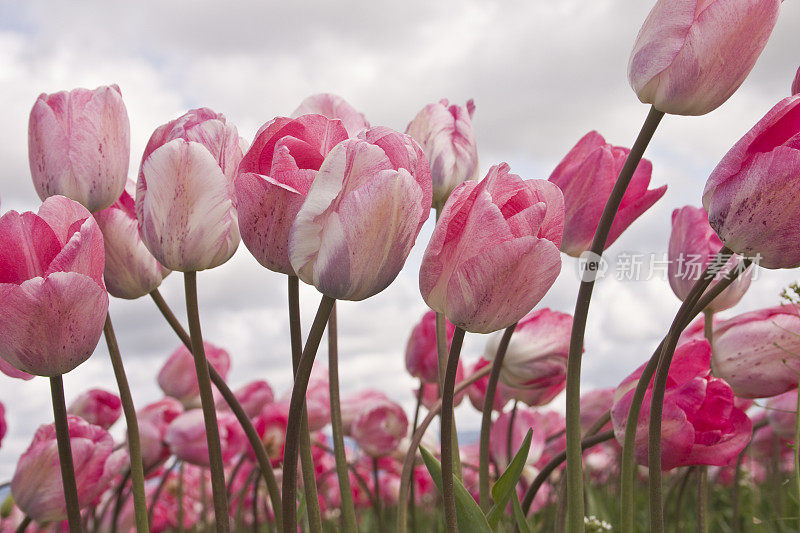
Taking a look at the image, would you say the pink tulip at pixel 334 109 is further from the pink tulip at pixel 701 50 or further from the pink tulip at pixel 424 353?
the pink tulip at pixel 424 353

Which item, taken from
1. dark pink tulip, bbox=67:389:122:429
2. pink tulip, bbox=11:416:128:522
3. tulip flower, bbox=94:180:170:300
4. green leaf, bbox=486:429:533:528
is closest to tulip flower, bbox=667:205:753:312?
green leaf, bbox=486:429:533:528

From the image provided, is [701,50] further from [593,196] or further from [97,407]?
[97,407]

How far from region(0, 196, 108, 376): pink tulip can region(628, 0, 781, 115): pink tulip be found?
0.47 meters

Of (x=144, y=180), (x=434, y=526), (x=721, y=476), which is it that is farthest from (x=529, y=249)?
(x=721, y=476)

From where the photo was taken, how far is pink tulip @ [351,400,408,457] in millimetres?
1685

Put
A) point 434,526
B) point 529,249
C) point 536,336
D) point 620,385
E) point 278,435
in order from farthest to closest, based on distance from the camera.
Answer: point 434,526
point 278,435
point 536,336
point 620,385
point 529,249

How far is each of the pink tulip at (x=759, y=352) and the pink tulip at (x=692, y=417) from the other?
0.37 ft

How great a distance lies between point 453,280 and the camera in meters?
0.59

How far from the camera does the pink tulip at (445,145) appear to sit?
99 centimetres

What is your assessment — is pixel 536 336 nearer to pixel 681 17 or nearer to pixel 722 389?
pixel 722 389

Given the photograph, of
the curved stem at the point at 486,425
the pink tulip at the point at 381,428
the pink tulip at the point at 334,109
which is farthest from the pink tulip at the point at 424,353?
the pink tulip at the point at 334,109

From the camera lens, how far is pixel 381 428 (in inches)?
66.5

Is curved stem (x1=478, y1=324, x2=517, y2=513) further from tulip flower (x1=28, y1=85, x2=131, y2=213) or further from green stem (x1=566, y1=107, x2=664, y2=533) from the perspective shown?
tulip flower (x1=28, y1=85, x2=131, y2=213)

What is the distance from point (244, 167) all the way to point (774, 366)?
27.3 inches
